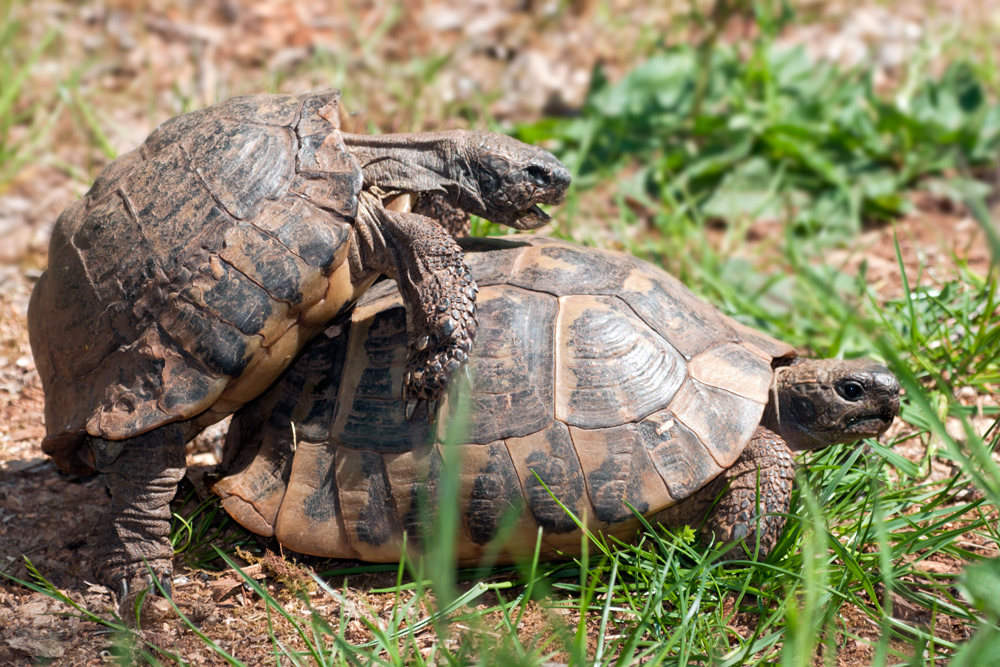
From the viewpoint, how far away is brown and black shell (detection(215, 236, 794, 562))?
11.0ft

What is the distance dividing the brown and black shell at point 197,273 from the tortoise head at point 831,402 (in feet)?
6.83

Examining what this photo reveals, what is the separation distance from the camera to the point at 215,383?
10.6 feet

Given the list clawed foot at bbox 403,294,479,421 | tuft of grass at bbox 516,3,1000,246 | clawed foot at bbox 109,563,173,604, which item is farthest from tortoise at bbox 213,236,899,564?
tuft of grass at bbox 516,3,1000,246


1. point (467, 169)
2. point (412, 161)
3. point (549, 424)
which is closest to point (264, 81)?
point (412, 161)

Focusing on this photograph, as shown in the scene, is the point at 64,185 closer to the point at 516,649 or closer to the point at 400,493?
the point at 400,493

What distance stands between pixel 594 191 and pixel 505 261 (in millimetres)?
3151

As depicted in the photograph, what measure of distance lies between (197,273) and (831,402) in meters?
2.82

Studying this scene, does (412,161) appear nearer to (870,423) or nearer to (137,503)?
(137,503)

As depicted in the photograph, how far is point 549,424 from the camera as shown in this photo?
3.37 metres

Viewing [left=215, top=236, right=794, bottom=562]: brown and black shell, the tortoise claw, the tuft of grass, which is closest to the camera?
[left=215, top=236, right=794, bottom=562]: brown and black shell

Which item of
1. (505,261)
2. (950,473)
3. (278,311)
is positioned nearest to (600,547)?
(505,261)

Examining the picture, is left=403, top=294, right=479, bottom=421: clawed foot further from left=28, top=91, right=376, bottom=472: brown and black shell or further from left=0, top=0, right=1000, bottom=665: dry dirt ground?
left=0, top=0, right=1000, bottom=665: dry dirt ground

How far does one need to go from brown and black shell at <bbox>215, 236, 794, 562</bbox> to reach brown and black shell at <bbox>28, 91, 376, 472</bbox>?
0.28m

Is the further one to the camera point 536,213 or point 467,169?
point 536,213
